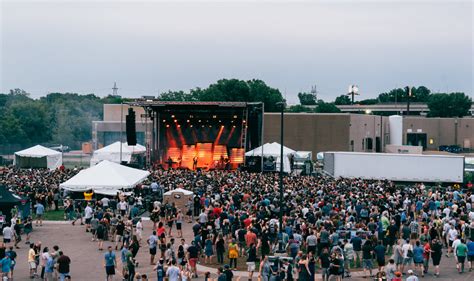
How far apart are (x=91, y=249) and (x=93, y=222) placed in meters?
1.64

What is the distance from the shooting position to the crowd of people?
64.2ft

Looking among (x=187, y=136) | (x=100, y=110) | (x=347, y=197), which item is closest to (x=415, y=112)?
(x=100, y=110)

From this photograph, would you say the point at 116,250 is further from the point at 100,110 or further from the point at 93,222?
the point at 100,110

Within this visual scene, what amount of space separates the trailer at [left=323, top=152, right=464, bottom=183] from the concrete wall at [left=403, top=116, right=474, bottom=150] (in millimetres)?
36276

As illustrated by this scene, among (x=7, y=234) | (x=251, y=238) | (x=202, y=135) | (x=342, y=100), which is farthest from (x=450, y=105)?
(x=7, y=234)

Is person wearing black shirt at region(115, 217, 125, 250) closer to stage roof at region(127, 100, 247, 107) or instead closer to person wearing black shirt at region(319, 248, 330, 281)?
person wearing black shirt at region(319, 248, 330, 281)

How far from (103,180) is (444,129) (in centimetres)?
6002

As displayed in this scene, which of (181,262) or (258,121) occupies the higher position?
(258,121)

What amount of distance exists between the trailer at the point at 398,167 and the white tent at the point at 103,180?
19122 mm

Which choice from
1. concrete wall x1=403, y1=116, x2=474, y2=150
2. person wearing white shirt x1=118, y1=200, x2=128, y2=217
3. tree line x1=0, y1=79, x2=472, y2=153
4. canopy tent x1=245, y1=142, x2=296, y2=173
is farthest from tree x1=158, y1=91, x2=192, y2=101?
person wearing white shirt x1=118, y1=200, x2=128, y2=217

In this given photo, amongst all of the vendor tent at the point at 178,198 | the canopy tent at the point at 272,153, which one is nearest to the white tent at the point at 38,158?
the canopy tent at the point at 272,153

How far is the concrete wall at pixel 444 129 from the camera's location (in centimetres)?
8331

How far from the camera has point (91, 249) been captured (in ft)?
81.5

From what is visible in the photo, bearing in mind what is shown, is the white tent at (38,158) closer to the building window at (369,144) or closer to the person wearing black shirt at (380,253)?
the building window at (369,144)
